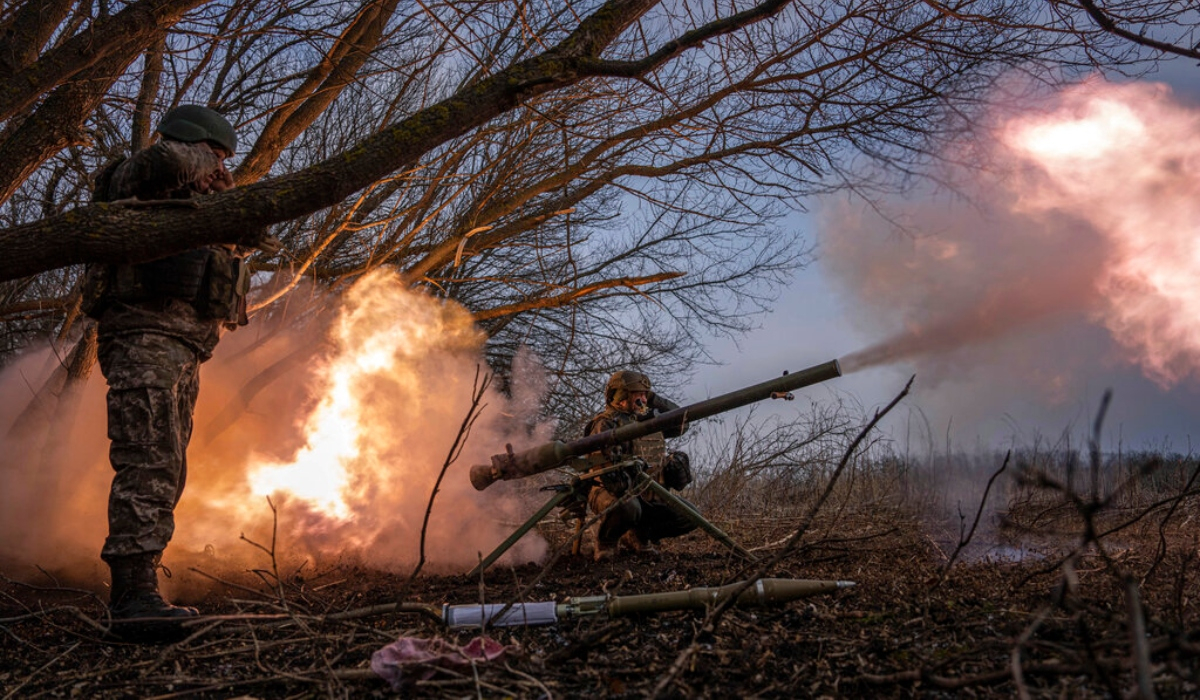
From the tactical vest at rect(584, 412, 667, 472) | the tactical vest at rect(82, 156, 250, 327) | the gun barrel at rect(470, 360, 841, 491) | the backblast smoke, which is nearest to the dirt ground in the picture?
the gun barrel at rect(470, 360, 841, 491)

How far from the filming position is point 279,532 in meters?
7.59

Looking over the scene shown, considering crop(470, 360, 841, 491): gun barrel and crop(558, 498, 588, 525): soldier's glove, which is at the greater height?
crop(470, 360, 841, 491): gun barrel

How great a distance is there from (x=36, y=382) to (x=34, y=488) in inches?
70.3

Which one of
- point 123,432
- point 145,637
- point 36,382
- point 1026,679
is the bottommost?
point 1026,679

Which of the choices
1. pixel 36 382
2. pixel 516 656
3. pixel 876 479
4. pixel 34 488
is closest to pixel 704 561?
pixel 516 656

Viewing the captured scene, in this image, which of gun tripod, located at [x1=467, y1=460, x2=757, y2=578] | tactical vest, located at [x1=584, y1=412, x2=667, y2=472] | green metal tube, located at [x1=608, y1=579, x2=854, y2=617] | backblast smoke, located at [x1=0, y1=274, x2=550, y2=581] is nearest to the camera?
green metal tube, located at [x1=608, y1=579, x2=854, y2=617]

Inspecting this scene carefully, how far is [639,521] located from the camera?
7016mm

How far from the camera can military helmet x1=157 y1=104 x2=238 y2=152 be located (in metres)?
4.81

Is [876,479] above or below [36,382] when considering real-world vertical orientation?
below

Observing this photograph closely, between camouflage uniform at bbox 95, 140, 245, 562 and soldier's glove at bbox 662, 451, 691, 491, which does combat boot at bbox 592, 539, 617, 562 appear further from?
camouflage uniform at bbox 95, 140, 245, 562

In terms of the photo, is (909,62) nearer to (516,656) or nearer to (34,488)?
(516,656)

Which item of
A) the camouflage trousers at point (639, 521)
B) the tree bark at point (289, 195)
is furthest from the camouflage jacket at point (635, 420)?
the tree bark at point (289, 195)

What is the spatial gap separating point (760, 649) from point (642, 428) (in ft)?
7.93

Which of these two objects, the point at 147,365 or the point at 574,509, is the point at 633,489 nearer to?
the point at 574,509
